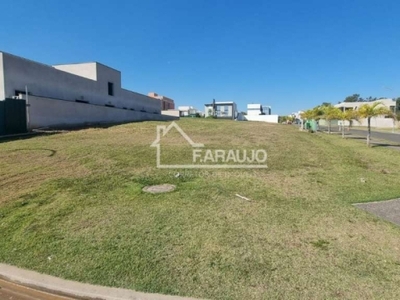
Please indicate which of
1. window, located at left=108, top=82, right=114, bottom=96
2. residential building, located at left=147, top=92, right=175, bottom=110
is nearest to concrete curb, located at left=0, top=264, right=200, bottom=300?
window, located at left=108, top=82, right=114, bottom=96

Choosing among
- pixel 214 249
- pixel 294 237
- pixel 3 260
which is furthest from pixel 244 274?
pixel 3 260

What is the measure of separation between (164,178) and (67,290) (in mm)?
4138

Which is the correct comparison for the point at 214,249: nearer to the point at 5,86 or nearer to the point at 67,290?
the point at 67,290

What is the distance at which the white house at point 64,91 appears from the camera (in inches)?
662

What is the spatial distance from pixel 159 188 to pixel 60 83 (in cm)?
2122

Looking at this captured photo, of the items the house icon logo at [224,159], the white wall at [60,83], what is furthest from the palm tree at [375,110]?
the white wall at [60,83]

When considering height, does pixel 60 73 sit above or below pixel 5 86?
above

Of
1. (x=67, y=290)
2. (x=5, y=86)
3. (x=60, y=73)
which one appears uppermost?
(x=60, y=73)

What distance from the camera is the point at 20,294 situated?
2656 millimetres

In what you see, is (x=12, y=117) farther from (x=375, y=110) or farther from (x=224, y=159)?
(x=375, y=110)

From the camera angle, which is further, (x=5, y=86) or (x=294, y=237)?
(x=5, y=86)

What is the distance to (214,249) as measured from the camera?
10.9 ft

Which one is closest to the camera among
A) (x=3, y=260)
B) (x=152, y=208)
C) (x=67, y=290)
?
(x=67, y=290)

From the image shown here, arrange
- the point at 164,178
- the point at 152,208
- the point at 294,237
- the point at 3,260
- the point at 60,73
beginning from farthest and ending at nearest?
the point at 60,73 < the point at 164,178 < the point at 152,208 < the point at 294,237 < the point at 3,260
